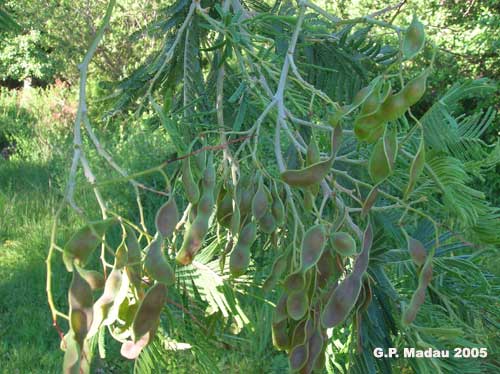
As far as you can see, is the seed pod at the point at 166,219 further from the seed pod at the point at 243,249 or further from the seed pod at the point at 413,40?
the seed pod at the point at 413,40

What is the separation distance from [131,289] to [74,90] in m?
6.64

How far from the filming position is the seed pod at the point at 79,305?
1.45 feet

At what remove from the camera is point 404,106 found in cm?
46

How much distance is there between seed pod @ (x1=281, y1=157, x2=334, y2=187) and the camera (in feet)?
1.55

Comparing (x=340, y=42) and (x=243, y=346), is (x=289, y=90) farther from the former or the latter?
(x=243, y=346)

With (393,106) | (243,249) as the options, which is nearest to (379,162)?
(393,106)

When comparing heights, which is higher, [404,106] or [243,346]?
[404,106]

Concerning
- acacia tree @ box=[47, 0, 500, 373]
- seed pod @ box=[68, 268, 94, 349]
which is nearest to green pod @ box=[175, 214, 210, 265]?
acacia tree @ box=[47, 0, 500, 373]

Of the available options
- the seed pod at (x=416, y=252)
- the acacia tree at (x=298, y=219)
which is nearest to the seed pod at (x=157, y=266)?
the acacia tree at (x=298, y=219)

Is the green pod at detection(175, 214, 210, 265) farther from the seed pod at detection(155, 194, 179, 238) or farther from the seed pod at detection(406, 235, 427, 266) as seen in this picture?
the seed pod at detection(406, 235, 427, 266)

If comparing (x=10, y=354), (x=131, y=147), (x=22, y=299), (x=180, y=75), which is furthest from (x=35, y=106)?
(x=180, y=75)

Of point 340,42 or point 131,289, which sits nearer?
point 131,289

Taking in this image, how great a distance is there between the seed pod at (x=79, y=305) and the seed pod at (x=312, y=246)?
0.16 meters

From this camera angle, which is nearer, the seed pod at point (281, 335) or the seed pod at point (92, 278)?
the seed pod at point (92, 278)
